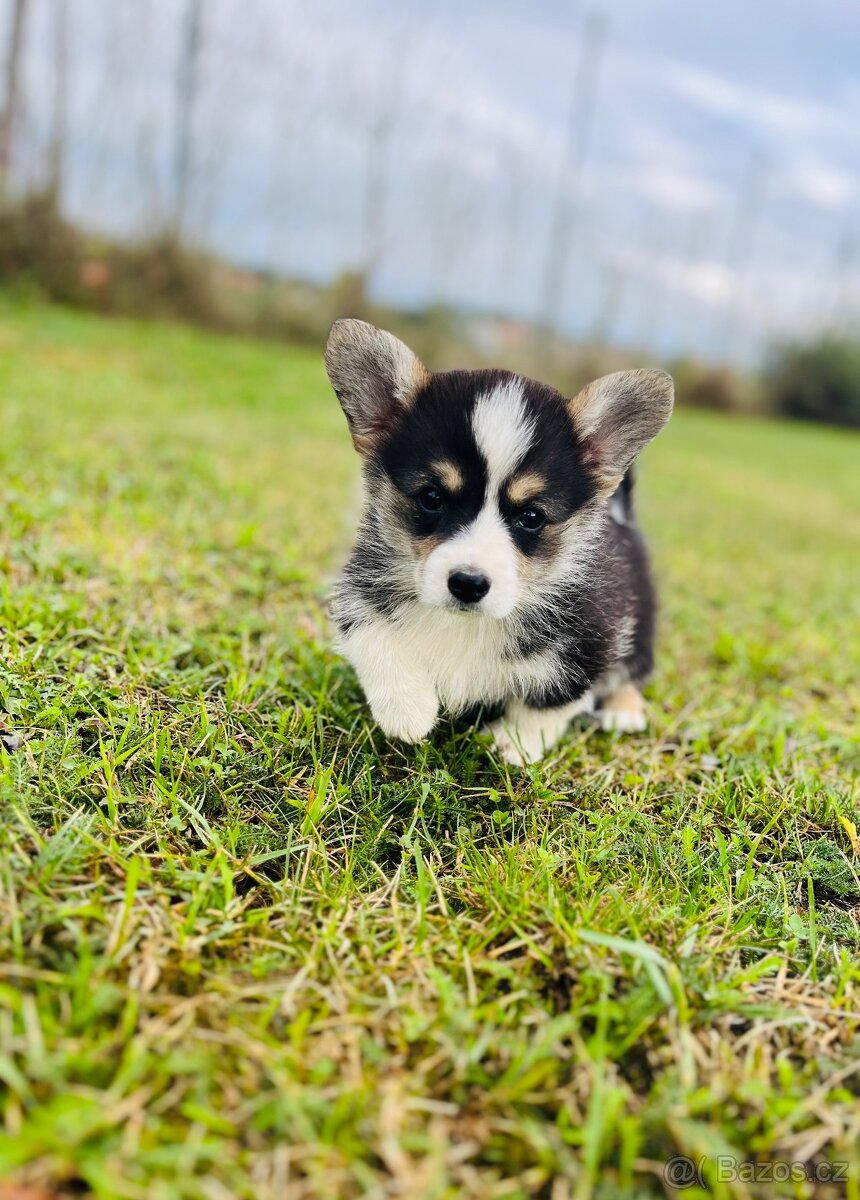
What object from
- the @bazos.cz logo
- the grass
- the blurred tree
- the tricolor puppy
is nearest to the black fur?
the tricolor puppy

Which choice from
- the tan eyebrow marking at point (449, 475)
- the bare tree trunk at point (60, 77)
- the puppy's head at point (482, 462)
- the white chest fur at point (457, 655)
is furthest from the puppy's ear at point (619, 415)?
the bare tree trunk at point (60, 77)

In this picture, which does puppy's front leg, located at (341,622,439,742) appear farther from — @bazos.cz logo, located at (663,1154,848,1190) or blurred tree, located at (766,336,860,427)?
blurred tree, located at (766,336,860,427)

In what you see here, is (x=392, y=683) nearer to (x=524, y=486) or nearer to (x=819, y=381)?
(x=524, y=486)

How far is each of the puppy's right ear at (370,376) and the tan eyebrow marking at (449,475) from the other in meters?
0.27

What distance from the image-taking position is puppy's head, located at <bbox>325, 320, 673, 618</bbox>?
85.7 inches

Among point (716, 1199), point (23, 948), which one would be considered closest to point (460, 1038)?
point (716, 1199)

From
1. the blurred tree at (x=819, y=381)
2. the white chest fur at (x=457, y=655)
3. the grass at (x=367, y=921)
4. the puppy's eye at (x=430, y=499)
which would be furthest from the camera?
the blurred tree at (x=819, y=381)

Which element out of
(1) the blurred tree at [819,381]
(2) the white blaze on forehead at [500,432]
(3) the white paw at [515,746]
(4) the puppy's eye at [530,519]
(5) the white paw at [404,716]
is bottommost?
(3) the white paw at [515,746]

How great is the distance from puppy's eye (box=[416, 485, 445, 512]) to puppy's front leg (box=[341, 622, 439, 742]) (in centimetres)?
34

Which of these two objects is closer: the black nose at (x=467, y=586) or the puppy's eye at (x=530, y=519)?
the black nose at (x=467, y=586)

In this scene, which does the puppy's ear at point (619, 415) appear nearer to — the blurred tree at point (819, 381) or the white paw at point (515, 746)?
the white paw at point (515, 746)

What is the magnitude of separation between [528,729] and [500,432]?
0.78 meters

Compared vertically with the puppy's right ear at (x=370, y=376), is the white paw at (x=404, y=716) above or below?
below

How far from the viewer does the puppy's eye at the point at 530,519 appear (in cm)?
231
